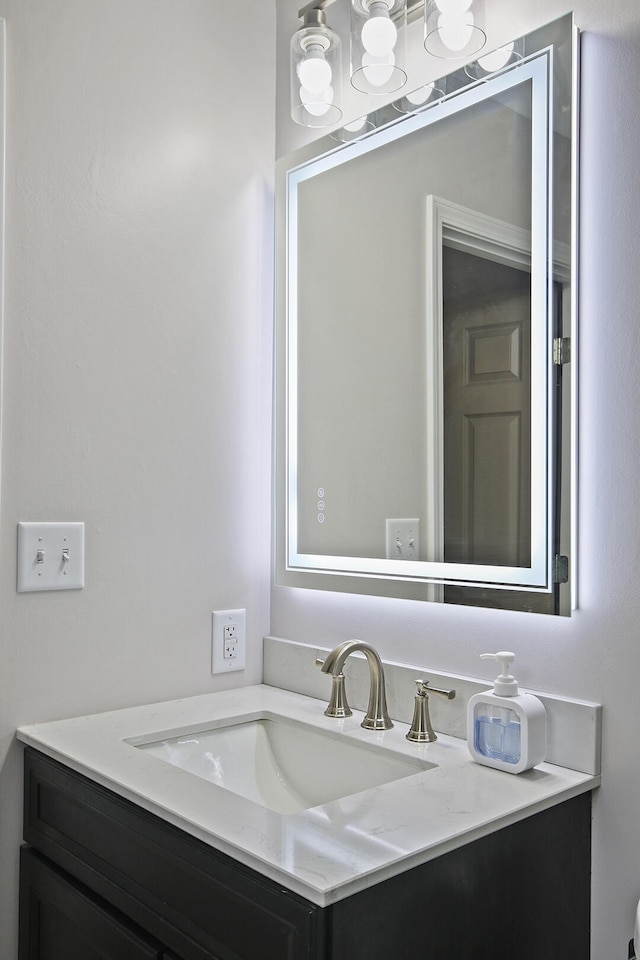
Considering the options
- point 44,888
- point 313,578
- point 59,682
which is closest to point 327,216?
point 313,578

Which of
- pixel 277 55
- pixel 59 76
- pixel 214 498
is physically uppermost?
pixel 277 55

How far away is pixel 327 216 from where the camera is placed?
151 centimetres

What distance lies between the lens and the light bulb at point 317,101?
55.1 inches

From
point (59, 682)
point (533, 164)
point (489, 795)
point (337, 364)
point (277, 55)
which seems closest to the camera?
point (489, 795)

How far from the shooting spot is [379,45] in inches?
51.3

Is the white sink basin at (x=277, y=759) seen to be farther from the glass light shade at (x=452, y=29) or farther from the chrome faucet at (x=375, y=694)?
the glass light shade at (x=452, y=29)

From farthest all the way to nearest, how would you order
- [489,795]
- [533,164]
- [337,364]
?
[337,364] < [533,164] < [489,795]

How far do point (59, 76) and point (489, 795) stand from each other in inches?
50.6

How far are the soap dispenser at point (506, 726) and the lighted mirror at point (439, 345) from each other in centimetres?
13

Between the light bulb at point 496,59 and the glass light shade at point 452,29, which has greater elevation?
the glass light shade at point 452,29

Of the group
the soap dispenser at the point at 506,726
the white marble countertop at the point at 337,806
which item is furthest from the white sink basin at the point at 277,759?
the soap dispenser at the point at 506,726

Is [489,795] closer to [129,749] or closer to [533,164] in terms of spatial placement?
[129,749]

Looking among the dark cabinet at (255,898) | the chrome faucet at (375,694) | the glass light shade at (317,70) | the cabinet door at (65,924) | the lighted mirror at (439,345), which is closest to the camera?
the dark cabinet at (255,898)

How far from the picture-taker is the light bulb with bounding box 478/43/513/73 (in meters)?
1.19
